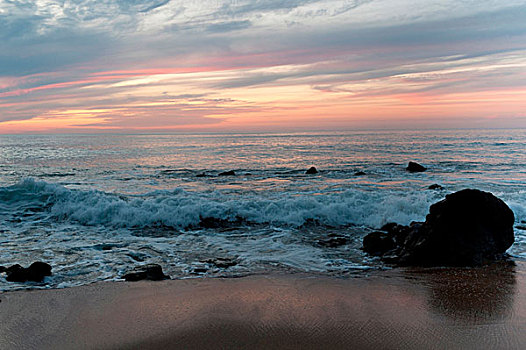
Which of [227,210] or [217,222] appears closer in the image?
[217,222]

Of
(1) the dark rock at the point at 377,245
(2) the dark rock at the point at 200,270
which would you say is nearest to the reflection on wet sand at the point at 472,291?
(1) the dark rock at the point at 377,245

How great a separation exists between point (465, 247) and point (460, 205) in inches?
34.0

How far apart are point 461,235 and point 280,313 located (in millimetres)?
4492

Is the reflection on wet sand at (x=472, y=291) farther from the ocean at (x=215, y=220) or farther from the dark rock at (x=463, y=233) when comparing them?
the ocean at (x=215, y=220)

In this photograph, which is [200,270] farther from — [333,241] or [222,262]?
[333,241]

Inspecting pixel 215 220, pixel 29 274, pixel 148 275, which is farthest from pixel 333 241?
pixel 29 274

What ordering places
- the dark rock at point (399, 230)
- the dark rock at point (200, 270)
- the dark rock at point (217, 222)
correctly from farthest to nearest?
1. the dark rock at point (217, 222)
2. the dark rock at point (399, 230)
3. the dark rock at point (200, 270)

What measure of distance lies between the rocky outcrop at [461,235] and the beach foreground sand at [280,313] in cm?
63

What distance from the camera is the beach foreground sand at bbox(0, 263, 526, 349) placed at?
167 inches

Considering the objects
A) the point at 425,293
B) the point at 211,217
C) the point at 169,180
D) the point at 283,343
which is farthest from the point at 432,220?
the point at 169,180

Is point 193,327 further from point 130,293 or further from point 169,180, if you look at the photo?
point 169,180

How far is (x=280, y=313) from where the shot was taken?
194 inches

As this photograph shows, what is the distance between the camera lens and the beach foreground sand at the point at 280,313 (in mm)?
4234

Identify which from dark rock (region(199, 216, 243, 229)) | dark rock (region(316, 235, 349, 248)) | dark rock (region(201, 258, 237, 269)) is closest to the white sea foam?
dark rock (region(199, 216, 243, 229))
